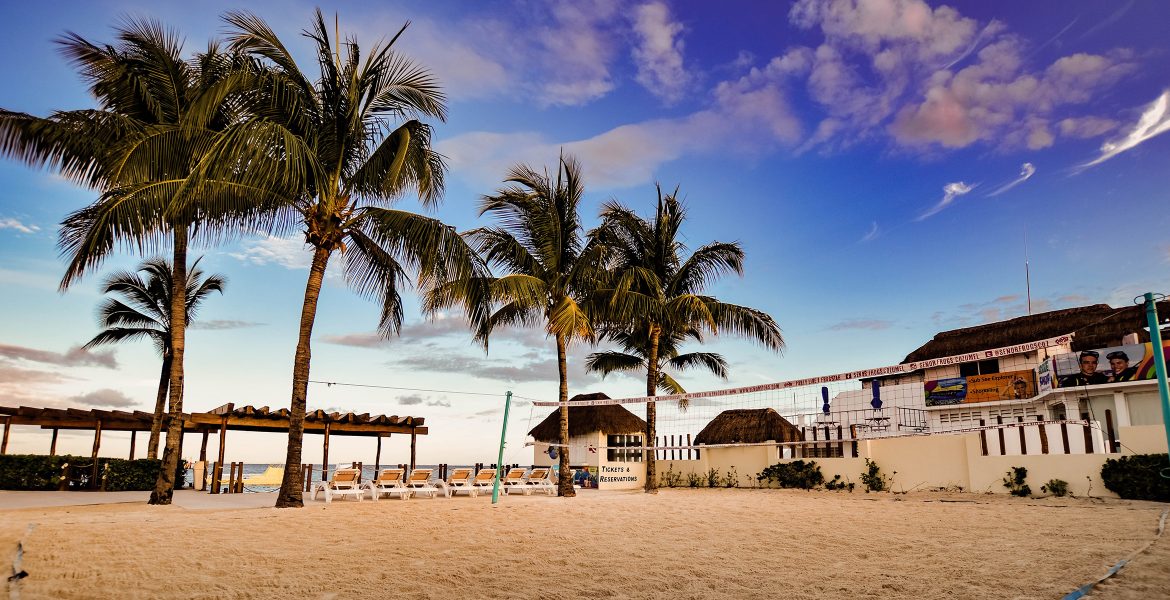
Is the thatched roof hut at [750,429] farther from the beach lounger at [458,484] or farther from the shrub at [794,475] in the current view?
the beach lounger at [458,484]

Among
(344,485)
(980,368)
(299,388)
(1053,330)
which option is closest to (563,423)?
(344,485)

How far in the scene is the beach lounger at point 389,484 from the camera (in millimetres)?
13859

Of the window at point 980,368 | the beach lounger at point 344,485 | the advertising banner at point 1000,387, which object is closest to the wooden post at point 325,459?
the beach lounger at point 344,485

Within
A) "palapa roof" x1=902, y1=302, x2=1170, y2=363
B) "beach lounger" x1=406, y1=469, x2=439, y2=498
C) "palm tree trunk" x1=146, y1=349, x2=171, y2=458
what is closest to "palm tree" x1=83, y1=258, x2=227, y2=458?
"palm tree trunk" x1=146, y1=349, x2=171, y2=458

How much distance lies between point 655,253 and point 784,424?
8.55 m

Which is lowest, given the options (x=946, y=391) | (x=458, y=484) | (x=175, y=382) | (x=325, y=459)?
(x=458, y=484)

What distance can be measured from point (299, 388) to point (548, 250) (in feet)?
21.5

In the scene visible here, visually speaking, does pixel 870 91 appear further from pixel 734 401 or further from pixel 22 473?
pixel 22 473

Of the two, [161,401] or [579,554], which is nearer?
[579,554]

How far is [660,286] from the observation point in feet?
56.1

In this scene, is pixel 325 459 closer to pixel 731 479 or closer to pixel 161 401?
pixel 161 401

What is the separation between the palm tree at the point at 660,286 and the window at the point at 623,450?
5631 mm

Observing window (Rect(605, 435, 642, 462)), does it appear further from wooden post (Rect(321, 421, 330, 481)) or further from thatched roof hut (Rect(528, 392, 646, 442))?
wooden post (Rect(321, 421, 330, 481))

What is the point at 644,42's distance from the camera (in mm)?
10844
